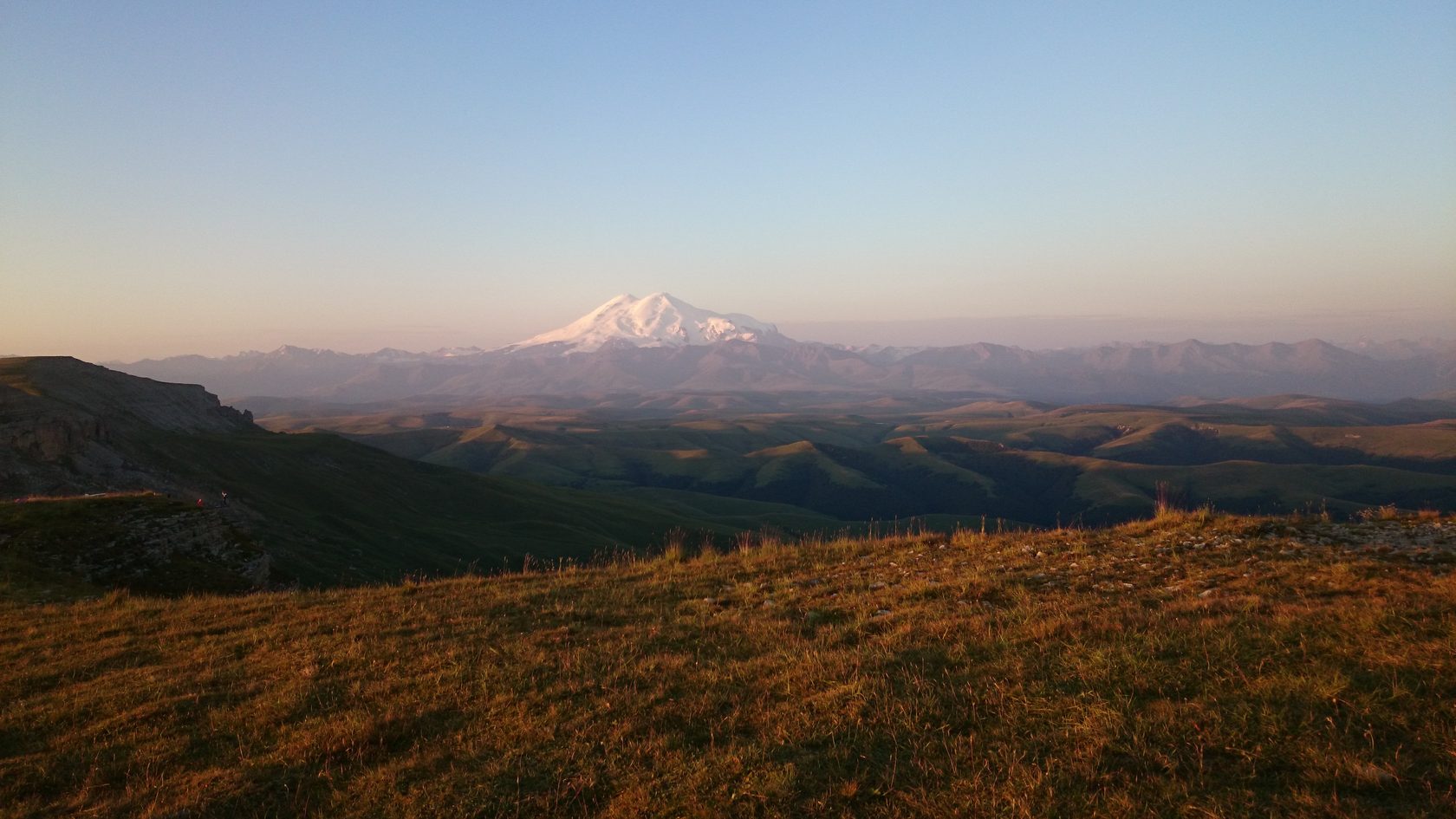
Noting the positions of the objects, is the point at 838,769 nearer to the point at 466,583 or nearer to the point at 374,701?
the point at 374,701

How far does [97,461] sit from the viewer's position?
1924 inches

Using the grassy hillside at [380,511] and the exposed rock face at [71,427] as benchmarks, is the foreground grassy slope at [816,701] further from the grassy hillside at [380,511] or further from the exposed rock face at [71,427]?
the exposed rock face at [71,427]

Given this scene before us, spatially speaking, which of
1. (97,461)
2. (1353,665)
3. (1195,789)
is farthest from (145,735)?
(97,461)

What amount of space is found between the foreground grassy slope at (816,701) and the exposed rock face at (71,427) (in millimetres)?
40117

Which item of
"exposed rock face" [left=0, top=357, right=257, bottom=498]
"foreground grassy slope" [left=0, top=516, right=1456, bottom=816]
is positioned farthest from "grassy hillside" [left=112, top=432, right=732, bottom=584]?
"foreground grassy slope" [left=0, top=516, right=1456, bottom=816]

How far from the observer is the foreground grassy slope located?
6.29m

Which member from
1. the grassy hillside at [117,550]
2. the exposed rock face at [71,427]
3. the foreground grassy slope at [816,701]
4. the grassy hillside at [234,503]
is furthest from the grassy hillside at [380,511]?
the foreground grassy slope at [816,701]

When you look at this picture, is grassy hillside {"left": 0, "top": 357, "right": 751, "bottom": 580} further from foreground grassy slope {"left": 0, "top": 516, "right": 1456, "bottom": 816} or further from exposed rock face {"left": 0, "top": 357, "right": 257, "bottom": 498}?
foreground grassy slope {"left": 0, "top": 516, "right": 1456, "bottom": 816}

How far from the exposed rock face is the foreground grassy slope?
4012 centimetres

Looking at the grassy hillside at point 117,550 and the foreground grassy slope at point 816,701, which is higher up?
the foreground grassy slope at point 816,701

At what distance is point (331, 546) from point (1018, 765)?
52.8 metres

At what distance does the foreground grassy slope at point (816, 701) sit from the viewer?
6.29 metres

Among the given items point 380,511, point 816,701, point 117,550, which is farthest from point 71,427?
point 816,701

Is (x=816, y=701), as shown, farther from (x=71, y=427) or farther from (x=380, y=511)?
(x=380, y=511)
